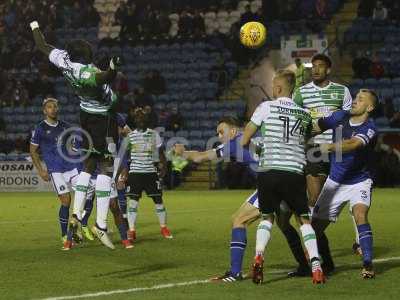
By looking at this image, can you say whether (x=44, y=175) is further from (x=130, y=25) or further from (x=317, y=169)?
(x=130, y=25)

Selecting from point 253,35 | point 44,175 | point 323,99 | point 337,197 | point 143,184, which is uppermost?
point 253,35

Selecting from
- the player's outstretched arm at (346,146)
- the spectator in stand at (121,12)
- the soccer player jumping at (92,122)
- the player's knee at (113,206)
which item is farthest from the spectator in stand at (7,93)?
the player's outstretched arm at (346,146)

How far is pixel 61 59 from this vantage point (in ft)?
41.2

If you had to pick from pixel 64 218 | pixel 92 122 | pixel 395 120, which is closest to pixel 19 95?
pixel 395 120

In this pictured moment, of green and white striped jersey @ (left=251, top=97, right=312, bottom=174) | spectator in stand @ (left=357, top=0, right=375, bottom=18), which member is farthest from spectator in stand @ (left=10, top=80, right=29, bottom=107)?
green and white striped jersey @ (left=251, top=97, right=312, bottom=174)

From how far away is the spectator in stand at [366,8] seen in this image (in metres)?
31.7

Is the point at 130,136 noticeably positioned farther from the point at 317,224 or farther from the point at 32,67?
the point at 32,67

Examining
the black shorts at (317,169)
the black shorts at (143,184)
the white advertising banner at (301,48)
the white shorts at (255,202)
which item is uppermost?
the white advertising banner at (301,48)

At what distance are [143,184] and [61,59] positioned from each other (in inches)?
137

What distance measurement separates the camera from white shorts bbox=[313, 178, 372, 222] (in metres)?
10.4

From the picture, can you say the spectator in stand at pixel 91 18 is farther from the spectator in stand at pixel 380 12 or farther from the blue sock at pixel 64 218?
the blue sock at pixel 64 218

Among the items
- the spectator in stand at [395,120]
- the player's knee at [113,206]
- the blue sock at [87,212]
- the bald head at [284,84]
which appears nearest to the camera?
the bald head at [284,84]

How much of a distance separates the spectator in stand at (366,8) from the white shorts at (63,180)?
19.2 meters

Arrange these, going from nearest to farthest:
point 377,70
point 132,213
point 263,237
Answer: point 263,237 → point 132,213 → point 377,70
